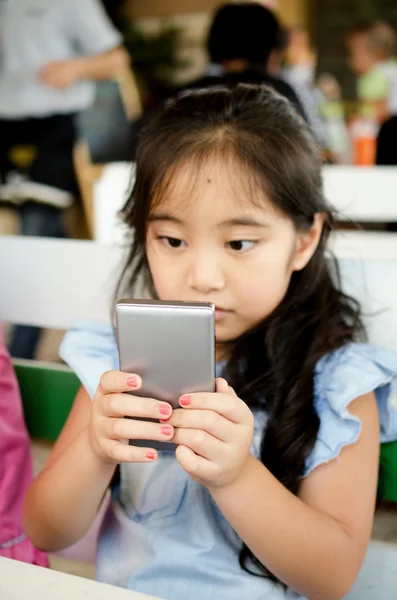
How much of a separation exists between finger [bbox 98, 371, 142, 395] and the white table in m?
0.18

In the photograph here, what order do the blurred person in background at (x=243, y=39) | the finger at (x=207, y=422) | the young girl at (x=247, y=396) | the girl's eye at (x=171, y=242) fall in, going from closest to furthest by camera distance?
1. the finger at (x=207, y=422)
2. the young girl at (x=247, y=396)
3. the girl's eye at (x=171, y=242)
4. the blurred person in background at (x=243, y=39)

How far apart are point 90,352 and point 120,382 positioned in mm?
345

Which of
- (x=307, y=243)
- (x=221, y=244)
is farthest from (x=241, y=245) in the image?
(x=307, y=243)

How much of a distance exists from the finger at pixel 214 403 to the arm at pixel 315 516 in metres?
0.10

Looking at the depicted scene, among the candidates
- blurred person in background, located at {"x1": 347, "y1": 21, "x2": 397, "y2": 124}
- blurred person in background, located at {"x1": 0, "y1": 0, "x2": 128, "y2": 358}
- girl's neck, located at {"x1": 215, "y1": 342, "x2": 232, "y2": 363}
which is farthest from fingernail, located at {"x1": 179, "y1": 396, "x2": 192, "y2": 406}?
blurred person in background, located at {"x1": 347, "y1": 21, "x2": 397, "y2": 124}

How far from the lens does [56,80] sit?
9.30 feet

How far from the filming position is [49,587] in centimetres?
57

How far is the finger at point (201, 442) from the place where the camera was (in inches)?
26.2


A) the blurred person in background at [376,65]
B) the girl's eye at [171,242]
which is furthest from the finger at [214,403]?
the blurred person in background at [376,65]

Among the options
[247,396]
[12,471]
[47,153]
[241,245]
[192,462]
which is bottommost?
[47,153]

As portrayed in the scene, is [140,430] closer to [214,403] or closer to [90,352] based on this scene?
[214,403]

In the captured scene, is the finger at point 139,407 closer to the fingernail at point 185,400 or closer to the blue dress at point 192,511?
the fingernail at point 185,400

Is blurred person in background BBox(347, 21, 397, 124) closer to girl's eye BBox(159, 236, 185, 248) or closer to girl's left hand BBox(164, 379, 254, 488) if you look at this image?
girl's eye BBox(159, 236, 185, 248)

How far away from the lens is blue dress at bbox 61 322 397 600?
87cm
